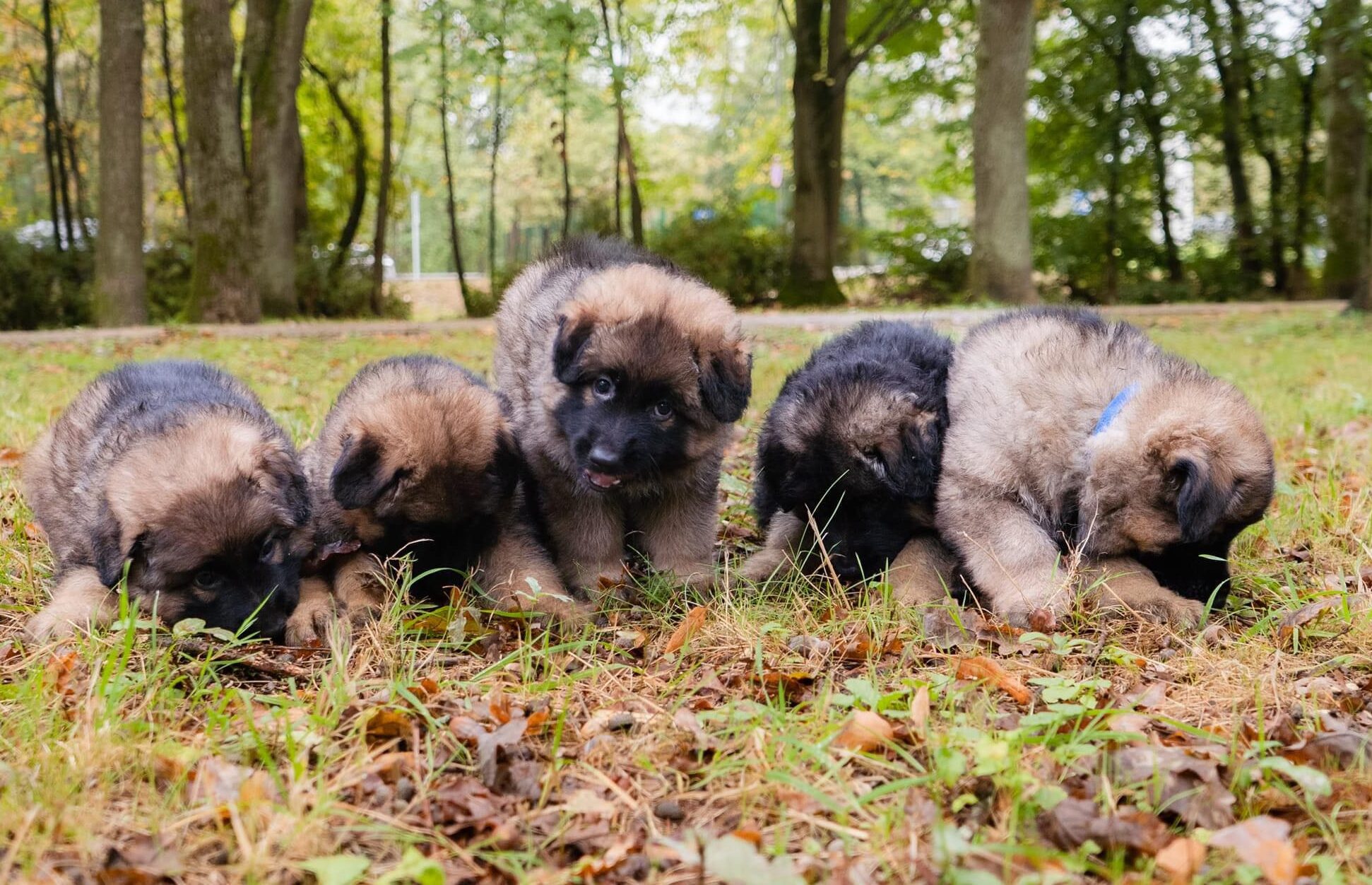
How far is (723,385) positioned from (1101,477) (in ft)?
4.59

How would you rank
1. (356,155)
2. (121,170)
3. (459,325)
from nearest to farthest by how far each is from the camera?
(121,170)
(459,325)
(356,155)

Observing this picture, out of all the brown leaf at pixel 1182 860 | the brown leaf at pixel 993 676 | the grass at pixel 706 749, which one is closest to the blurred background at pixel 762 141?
the grass at pixel 706 749

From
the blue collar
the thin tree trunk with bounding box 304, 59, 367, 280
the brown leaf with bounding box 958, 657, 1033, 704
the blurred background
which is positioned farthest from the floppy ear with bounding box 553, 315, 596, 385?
the thin tree trunk with bounding box 304, 59, 367, 280

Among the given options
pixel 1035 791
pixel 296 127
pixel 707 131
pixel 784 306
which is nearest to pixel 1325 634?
pixel 1035 791

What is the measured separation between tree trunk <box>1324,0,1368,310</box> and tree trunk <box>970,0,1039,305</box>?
4.27 m

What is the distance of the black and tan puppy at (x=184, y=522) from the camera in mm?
3184

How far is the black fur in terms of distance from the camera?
3930mm

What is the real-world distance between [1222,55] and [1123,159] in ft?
8.95

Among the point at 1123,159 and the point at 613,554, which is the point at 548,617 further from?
the point at 1123,159

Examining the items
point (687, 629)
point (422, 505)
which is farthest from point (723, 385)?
point (422, 505)

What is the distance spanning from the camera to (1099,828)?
215 cm

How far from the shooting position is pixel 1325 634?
327 centimetres

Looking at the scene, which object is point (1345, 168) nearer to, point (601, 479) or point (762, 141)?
point (762, 141)

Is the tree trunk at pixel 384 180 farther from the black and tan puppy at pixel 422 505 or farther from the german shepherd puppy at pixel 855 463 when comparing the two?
the german shepherd puppy at pixel 855 463
